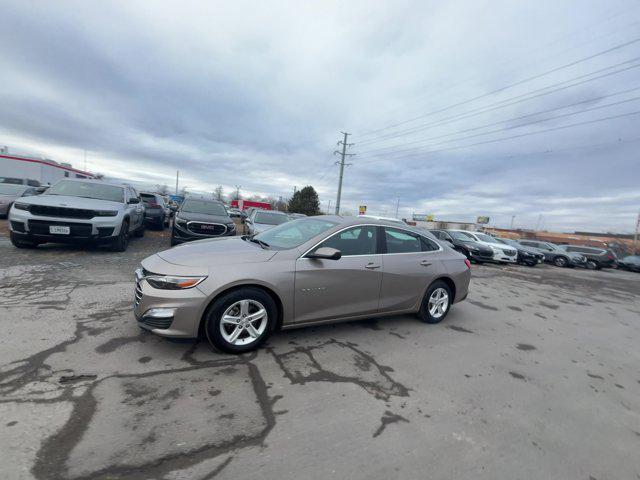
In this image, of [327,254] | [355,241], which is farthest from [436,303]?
[327,254]

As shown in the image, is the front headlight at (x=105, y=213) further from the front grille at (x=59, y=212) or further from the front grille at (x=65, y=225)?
the front grille at (x=65, y=225)

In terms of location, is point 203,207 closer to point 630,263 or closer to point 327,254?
point 327,254

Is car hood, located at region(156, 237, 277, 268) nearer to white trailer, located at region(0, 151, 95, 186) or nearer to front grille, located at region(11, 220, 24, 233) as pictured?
front grille, located at region(11, 220, 24, 233)

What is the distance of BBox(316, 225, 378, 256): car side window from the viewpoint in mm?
3684

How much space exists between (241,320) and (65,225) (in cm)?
558

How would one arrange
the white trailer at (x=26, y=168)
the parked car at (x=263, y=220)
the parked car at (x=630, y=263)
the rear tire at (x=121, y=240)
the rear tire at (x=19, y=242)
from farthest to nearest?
1. the white trailer at (x=26, y=168)
2. the parked car at (x=630, y=263)
3. the parked car at (x=263, y=220)
4. the rear tire at (x=121, y=240)
5. the rear tire at (x=19, y=242)

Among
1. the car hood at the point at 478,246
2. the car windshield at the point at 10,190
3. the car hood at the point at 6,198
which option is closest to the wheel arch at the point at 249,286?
the car hood at the point at 478,246

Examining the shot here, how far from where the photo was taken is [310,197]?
163 ft

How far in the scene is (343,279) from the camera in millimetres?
3586

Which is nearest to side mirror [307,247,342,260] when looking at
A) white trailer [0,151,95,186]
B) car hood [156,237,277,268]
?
car hood [156,237,277,268]

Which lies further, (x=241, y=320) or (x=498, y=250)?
(x=498, y=250)

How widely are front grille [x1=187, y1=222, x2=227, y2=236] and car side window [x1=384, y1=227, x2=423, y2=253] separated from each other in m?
5.86

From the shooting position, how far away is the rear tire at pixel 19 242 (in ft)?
20.9

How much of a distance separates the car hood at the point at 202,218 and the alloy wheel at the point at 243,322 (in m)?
6.03
